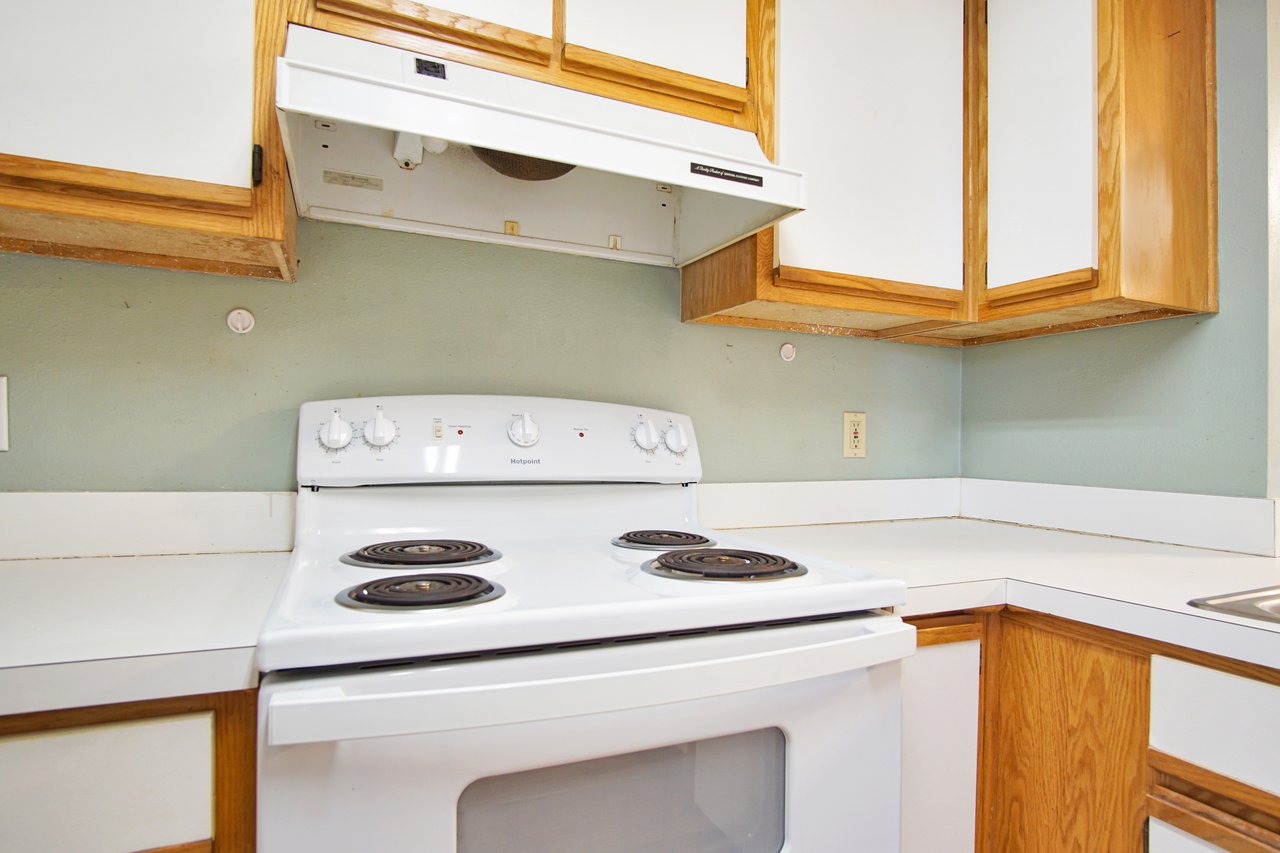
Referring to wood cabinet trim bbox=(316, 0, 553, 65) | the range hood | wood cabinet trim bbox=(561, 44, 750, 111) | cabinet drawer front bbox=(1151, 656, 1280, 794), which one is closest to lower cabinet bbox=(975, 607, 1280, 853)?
cabinet drawer front bbox=(1151, 656, 1280, 794)

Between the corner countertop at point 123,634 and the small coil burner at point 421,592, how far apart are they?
0.11 m

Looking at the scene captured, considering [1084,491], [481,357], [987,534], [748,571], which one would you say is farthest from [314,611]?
[1084,491]

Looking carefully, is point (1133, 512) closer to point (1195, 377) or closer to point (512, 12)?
point (1195, 377)

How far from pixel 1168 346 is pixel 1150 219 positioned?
300mm

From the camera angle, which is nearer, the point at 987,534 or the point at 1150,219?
the point at 1150,219

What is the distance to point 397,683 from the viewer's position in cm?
63

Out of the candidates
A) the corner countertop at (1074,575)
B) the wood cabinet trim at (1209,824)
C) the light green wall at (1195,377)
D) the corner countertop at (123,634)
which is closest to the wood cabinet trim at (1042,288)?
the light green wall at (1195,377)

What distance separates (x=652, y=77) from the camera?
1.13 m

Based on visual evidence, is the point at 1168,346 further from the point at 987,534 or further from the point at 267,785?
the point at 267,785

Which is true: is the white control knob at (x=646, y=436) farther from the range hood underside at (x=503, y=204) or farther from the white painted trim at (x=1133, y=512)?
the white painted trim at (x=1133, y=512)

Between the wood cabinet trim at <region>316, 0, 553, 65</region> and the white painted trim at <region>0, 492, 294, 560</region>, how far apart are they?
30.2 inches

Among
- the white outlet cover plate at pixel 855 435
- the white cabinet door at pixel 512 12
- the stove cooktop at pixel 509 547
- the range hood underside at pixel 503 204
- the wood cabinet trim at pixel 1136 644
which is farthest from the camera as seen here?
the white outlet cover plate at pixel 855 435

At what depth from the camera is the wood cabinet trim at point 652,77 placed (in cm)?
108

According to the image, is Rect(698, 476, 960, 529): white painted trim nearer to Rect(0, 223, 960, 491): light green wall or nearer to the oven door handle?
Rect(0, 223, 960, 491): light green wall
